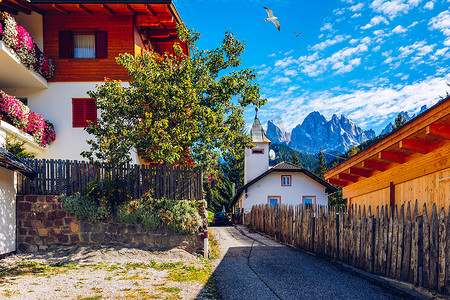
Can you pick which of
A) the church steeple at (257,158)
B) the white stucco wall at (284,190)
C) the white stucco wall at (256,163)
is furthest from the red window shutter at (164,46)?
the white stucco wall at (256,163)

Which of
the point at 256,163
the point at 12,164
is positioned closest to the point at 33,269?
the point at 12,164

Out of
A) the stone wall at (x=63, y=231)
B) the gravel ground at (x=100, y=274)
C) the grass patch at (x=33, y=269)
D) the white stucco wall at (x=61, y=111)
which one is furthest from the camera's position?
the white stucco wall at (x=61, y=111)

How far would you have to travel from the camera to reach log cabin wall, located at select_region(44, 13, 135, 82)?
1542 cm

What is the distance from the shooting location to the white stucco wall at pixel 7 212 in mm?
9039

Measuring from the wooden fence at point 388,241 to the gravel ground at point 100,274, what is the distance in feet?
15.1

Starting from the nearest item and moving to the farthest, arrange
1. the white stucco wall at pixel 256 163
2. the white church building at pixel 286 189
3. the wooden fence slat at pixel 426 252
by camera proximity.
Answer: the wooden fence slat at pixel 426 252, the white church building at pixel 286 189, the white stucco wall at pixel 256 163

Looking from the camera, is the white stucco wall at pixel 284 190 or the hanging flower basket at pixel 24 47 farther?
the white stucco wall at pixel 284 190

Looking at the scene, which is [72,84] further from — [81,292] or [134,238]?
[81,292]

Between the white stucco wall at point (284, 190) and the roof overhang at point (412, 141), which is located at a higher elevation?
the roof overhang at point (412, 141)

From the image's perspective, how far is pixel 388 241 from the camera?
7941 millimetres

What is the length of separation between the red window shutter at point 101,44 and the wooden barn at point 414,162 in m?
12.1

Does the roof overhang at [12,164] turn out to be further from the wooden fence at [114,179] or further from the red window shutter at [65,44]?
the red window shutter at [65,44]

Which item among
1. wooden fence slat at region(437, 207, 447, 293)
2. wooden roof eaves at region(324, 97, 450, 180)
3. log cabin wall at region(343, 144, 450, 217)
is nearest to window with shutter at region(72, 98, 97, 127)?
wooden roof eaves at region(324, 97, 450, 180)

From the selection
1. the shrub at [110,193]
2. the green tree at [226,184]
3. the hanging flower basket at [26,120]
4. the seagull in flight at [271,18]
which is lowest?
the green tree at [226,184]
